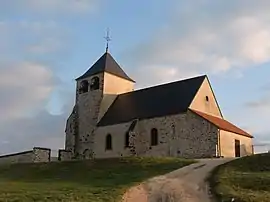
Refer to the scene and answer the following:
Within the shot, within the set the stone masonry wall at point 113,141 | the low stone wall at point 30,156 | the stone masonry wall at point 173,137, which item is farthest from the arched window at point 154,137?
the low stone wall at point 30,156

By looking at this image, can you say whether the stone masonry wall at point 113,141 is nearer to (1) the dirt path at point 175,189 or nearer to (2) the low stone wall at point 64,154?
(2) the low stone wall at point 64,154

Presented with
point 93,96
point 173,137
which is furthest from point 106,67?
point 173,137

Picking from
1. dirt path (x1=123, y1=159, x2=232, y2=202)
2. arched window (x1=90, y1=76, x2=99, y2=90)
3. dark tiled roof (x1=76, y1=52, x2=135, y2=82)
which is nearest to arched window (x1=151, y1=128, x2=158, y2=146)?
arched window (x1=90, y1=76, x2=99, y2=90)

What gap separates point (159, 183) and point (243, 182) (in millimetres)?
3688

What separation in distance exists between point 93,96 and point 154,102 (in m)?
7.35

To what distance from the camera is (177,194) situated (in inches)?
739

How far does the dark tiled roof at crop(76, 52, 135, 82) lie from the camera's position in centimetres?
4572

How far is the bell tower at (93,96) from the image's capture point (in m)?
43.9

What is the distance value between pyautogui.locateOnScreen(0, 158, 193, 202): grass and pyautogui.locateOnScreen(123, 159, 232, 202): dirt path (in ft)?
2.18

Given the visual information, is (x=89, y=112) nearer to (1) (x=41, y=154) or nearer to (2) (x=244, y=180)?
(1) (x=41, y=154)

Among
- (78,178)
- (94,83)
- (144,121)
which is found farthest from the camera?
(94,83)

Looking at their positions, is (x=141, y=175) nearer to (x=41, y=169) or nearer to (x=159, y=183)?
(x=159, y=183)

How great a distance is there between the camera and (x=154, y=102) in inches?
1586

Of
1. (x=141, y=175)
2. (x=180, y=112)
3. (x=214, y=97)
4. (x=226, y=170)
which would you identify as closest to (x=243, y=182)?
(x=226, y=170)
